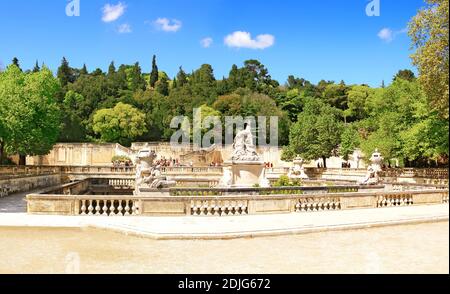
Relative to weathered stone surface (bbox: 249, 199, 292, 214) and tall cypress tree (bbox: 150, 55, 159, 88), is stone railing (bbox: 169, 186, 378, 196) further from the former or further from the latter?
tall cypress tree (bbox: 150, 55, 159, 88)

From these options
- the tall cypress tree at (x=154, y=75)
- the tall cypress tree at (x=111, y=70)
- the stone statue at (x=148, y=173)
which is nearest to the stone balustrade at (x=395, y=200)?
Result: the stone statue at (x=148, y=173)

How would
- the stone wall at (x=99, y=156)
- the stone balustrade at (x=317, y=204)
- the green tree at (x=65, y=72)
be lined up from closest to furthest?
the stone balustrade at (x=317, y=204) → the stone wall at (x=99, y=156) → the green tree at (x=65, y=72)

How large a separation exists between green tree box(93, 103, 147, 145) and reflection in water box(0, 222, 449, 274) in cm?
6260

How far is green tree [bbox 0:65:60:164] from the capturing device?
43781 mm

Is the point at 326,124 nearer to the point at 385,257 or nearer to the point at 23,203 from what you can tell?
the point at 23,203

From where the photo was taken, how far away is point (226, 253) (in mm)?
11977

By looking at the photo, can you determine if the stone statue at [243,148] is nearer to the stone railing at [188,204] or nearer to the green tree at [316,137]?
the stone railing at [188,204]

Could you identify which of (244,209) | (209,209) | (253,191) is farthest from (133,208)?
(253,191)

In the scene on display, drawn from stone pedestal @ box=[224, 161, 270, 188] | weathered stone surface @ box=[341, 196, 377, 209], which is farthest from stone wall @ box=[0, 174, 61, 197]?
weathered stone surface @ box=[341, 196, 377, 209]

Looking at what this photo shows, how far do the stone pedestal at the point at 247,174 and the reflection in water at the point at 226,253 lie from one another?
1269 centimetres

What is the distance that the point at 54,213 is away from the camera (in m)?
18.6

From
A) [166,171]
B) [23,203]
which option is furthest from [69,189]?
[166,171]

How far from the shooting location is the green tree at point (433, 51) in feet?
85.6
